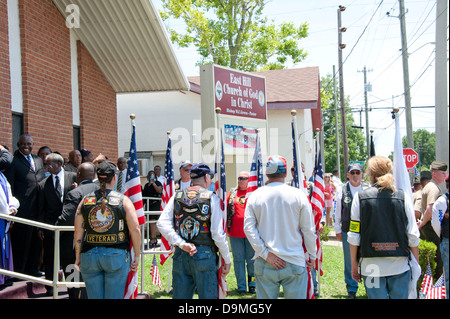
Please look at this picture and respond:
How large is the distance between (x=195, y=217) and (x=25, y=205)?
11.5 ft

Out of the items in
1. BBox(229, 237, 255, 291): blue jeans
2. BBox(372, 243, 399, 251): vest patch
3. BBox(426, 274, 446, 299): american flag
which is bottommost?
BBox(426, 274, 446, 299): american flag

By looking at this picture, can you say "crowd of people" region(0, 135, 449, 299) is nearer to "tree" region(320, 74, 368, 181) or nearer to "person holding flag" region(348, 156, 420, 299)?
"person holding flag" region(348, 156, 420, 299)

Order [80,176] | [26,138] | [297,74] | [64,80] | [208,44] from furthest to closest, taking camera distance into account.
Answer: [208,44] → [297,74] → [64,80] → [26,138] → [80,176]

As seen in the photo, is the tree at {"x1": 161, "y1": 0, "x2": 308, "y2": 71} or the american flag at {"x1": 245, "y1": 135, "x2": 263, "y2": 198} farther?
the tree at {"x1": 161, "y1": 0, "x2": 308, "y2": 71}

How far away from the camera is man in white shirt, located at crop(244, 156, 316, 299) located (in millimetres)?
4883

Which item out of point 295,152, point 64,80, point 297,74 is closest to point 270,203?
point 295,152

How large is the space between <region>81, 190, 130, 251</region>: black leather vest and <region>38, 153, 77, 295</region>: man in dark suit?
212cm

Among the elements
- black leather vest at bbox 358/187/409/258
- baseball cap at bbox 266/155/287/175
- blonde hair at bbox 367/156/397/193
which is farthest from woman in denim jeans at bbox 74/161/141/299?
blonde hair at bbox 367/156/397/193

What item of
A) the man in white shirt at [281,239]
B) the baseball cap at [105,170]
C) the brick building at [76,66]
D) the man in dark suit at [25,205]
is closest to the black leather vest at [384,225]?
the man in white shirt at [281,239]

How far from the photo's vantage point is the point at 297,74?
2695cm

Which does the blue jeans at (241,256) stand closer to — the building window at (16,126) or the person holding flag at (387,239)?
the person holding flag at (387,239)
